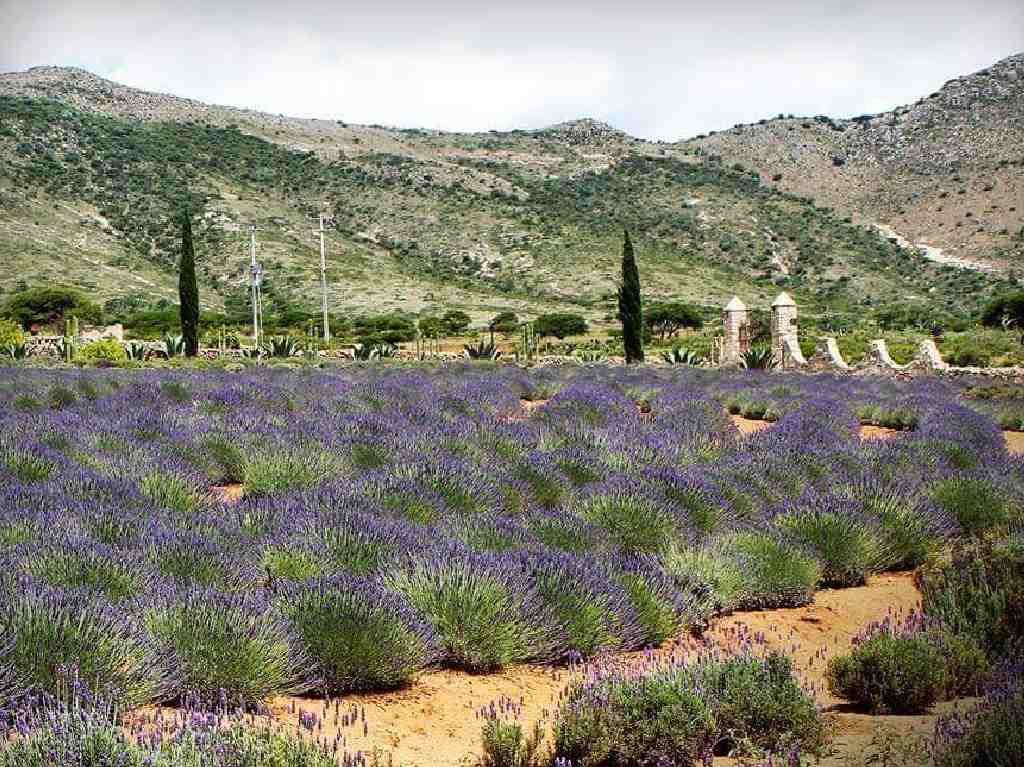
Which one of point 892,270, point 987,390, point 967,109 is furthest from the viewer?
point 967,109

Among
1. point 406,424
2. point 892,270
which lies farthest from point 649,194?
point 406,424

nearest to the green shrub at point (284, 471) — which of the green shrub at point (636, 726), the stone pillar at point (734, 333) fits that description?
the green shrub at point (636, 726)

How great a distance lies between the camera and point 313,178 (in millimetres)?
75188

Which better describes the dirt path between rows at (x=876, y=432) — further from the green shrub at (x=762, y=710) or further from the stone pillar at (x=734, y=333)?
the stone pillar at (x=734, y=333)

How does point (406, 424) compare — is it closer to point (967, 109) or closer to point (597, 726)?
point (597, 726)

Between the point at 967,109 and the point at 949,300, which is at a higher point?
the point at 967,109

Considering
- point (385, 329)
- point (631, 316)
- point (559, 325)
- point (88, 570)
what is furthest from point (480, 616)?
point (385, 329)

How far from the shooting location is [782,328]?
90.4 ft

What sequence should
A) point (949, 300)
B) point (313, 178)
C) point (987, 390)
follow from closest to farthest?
1. point (987, 390)
2. point (949, 300)
3. point (313, 178)

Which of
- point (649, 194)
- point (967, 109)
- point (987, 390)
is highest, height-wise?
point (967, 109)

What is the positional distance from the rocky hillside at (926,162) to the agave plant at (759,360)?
44787 millimetres

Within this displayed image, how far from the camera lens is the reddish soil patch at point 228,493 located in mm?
8073

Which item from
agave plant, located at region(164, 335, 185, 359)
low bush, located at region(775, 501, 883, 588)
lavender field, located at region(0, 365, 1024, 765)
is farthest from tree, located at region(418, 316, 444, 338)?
low bush, located at region(775, 501, 883, 588)

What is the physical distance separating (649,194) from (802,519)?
7331 centimetres
